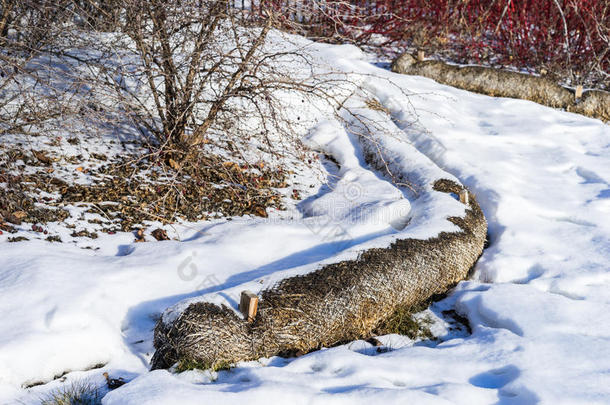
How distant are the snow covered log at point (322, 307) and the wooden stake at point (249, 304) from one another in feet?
0.13

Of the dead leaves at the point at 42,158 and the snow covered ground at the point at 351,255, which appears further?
the dead leaves at the point at 42,158

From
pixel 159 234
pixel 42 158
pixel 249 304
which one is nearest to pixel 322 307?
pixel 249 304

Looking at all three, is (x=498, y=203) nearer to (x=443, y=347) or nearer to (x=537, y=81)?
(x=443, y=347)

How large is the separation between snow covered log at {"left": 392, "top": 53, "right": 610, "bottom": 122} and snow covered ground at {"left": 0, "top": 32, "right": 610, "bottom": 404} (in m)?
2.66

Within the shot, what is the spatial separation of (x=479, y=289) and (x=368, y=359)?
134 centimetres

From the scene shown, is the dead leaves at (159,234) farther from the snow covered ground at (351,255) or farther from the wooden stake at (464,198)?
the wooden stake at (464,198)

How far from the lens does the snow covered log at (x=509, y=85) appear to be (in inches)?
300

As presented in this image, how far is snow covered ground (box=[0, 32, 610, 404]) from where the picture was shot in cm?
243

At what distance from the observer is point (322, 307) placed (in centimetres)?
295

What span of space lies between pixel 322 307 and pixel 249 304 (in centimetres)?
48

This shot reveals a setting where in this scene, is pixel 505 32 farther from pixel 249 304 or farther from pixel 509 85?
pixel 249 304

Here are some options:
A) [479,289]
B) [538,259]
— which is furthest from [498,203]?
[479,289]

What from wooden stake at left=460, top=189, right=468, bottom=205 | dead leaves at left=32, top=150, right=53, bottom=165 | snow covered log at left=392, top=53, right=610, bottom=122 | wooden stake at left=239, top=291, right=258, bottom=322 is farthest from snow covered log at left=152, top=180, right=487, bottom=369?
snow covered log at left=392, top=53, right=610, bottom=122

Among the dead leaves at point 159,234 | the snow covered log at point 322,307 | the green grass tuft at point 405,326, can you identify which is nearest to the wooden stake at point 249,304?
the snow covered log at point 322,307
